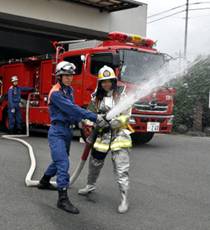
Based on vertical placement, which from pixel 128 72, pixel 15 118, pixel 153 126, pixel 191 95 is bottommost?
pixel 15 118

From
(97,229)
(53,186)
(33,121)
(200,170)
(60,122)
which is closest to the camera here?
(97,229)

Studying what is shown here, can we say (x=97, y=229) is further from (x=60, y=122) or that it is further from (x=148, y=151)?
(x=148, y=151)

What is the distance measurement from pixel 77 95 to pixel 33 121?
238 centimetres

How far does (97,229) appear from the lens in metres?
4.51

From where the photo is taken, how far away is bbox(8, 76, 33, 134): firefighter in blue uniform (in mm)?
13562

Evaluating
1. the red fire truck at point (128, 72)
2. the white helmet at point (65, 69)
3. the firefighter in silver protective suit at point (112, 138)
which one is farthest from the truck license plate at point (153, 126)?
the white helmet at point (65, 69)

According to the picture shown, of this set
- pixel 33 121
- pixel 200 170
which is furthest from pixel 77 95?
pixel 200 170

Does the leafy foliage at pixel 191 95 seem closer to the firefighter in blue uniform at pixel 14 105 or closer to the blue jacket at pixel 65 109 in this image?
the firefighter in blue uniform at pixel 14 105

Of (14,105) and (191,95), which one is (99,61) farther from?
(191,95)

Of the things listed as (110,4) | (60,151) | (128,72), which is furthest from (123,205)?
(110,4)

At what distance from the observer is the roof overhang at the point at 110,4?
55.6 ft

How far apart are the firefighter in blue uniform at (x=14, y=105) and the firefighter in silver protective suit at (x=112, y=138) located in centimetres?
830

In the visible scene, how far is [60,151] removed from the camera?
536 cm

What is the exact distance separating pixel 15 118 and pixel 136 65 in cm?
492
